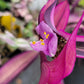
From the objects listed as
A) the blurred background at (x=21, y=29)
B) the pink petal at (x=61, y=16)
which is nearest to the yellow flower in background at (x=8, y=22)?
the blurred background at (x=21, y=29)

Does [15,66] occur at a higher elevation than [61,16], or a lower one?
lower

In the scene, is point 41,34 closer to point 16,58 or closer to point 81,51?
point 81,51

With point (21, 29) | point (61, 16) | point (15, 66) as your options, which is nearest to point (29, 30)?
point (21, 29)

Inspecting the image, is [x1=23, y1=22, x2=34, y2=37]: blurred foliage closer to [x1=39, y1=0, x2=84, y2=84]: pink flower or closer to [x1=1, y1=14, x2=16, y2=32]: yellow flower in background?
[x1=1, y1=14, x2=16, y2=32]: yellow flower in background

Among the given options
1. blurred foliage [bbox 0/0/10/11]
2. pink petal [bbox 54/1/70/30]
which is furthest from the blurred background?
pink petal [bbox 54/1/70/30]

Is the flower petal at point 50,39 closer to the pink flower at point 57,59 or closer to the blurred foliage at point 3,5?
the pink flower at point 57,59

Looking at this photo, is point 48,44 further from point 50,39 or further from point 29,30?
point 29,30
